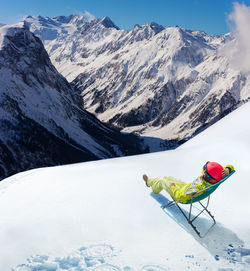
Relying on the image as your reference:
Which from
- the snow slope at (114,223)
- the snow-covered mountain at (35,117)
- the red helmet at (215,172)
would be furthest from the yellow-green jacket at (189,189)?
the snow-covered mountain at (35,117)

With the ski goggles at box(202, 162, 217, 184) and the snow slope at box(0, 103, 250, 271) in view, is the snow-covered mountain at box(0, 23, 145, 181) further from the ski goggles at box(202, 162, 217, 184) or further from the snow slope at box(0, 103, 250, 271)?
the ski goggles at box(202, 162, 217, 184)

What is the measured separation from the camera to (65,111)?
161250 millimetres

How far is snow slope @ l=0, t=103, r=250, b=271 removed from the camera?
22.6 feet

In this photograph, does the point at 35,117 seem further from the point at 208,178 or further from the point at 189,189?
the point at 208,178

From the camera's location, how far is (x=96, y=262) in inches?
269

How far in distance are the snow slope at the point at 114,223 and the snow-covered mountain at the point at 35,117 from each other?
87.4 metres

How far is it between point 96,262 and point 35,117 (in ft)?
435

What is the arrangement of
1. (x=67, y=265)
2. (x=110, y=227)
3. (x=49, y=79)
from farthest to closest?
(x=49, y=79) < (x=110, y=227) < (x=67, y=265)

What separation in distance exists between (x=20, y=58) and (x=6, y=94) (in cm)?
3908

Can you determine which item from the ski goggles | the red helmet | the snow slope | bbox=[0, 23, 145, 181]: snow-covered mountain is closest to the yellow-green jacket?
the ski goggles

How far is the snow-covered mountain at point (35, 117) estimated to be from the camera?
107500mm

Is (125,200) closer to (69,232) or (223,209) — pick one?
(69,232)

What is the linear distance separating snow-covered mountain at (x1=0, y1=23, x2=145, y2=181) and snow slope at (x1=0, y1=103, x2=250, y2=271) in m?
87.4

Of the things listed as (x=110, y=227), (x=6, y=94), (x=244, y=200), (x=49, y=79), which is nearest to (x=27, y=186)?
(x=110, y=227)
